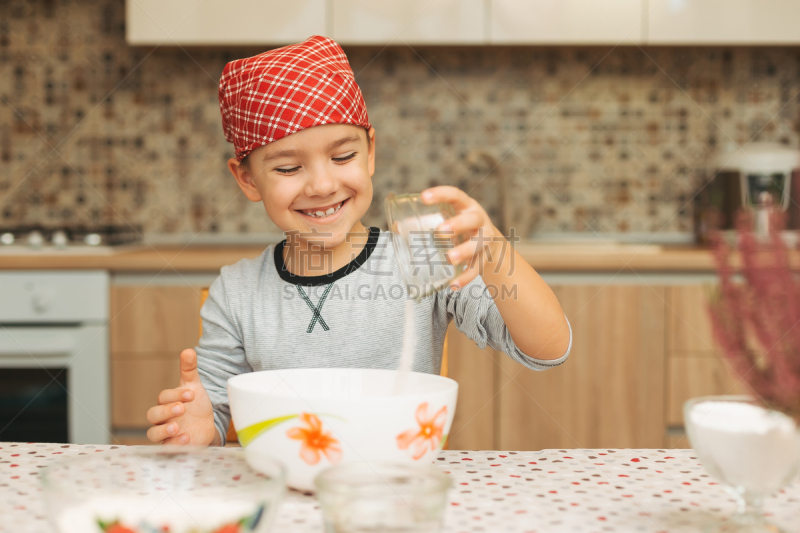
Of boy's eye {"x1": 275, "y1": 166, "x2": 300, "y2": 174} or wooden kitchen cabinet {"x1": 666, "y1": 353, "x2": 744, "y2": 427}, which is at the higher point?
boy's eye {"x1": 275, "y1": 166, "x2": 300, "y2": 174}

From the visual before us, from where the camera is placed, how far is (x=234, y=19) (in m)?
1.75

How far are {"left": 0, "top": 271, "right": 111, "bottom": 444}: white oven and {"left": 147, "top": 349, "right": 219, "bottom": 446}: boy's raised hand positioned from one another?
97 cm

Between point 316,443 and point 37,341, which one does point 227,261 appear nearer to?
point 37,341

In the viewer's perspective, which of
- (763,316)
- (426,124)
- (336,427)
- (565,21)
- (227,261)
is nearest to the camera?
(763,316)

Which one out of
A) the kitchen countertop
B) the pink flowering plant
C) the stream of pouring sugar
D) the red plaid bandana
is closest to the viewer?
the pink flowering plant

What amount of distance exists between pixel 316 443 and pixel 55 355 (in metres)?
1.27

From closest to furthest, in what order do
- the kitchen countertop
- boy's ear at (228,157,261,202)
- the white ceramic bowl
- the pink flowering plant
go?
the pink flowering plant
the white ceramic bowl
boy's ear at (228,157,261,202)
the kitchen countertop

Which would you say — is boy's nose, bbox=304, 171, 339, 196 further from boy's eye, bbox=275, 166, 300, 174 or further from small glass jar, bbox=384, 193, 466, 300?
small glass jar, bbox=384, 193, 466, 300

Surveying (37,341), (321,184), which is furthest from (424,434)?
(37,341)

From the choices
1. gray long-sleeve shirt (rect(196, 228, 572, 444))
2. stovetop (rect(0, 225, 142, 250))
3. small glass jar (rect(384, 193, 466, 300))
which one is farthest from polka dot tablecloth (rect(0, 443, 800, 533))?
stovetop (rect(0, 225, 142, 250))

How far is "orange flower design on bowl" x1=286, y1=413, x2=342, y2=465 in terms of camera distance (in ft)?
1.67

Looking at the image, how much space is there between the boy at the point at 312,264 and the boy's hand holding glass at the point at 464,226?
184 millimetres

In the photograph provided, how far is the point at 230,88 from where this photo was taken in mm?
930

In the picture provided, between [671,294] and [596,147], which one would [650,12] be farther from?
[671,294]
